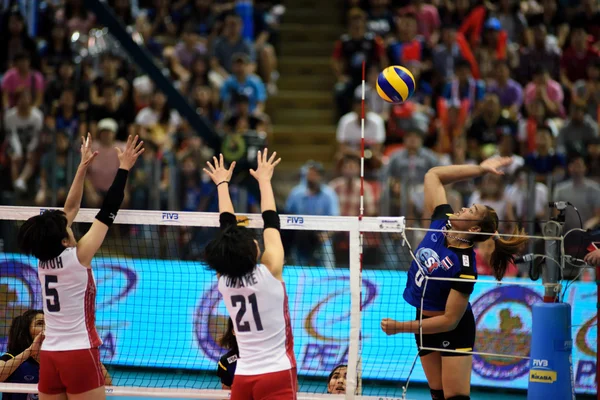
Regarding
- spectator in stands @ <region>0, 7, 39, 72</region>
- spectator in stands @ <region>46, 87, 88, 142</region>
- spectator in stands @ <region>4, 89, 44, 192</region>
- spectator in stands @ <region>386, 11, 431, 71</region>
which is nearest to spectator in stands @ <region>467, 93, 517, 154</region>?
spectator in stands @ <region>386, 11, 431, 71</region>

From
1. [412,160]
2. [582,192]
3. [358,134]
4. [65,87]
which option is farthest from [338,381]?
[65,87]

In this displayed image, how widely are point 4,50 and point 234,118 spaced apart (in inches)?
202

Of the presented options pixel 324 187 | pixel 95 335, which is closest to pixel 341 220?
pixel 95 335

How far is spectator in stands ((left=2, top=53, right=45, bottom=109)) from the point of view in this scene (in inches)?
639

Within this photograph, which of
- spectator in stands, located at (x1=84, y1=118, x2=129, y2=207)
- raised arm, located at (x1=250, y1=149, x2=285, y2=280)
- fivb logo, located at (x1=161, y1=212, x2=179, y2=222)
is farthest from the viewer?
spectator in stands, located at (x1=84, y1=118, x2=129, y2=207)

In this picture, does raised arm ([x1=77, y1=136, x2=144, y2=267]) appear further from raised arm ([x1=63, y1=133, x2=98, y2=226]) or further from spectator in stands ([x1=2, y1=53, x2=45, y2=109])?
spectator in stands ([x1=2, y1=53, x2=45, y2=109])

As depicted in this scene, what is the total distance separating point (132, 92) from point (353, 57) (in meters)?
4.05

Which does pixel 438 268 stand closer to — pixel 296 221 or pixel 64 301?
pixel 296 221

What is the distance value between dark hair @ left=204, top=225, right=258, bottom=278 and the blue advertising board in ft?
14.6

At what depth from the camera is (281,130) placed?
17.3m

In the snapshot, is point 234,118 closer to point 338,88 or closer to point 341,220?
point 338,88

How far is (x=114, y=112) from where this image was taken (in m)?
15.8

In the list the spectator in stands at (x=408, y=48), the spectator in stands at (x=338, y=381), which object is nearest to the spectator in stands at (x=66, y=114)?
the spectator in stands at (x=408, y=48)

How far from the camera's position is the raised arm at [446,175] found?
306 inches
